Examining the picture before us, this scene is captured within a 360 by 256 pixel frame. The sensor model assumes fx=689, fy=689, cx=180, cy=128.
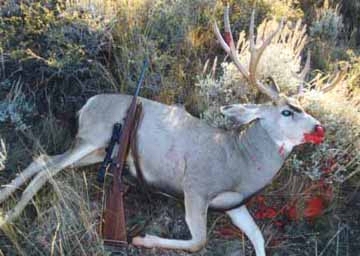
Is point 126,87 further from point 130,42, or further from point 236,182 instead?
point 236,182

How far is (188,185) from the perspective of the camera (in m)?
4.84

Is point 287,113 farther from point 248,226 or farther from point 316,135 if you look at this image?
point 248,226

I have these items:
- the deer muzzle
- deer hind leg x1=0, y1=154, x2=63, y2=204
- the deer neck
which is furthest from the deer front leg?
deer hind leg x1=0, y1=154, x2=63, y2=204

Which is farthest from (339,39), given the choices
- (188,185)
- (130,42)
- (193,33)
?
(188,185)

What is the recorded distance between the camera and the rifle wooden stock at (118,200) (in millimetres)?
4695

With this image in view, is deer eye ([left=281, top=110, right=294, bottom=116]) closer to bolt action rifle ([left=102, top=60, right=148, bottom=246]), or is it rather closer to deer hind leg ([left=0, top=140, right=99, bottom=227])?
bolt action rifle ([left=102, top=60, right=148, bottom=246])

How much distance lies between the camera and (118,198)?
4.77 metres

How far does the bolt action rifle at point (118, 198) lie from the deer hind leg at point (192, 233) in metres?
0.15

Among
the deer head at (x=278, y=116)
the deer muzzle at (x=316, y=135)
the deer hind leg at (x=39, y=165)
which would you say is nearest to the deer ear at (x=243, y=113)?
the deer head at (x=278, y=116)

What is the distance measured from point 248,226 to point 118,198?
0.98 m

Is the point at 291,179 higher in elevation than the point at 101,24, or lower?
lower

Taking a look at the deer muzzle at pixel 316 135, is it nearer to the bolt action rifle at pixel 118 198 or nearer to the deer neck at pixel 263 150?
the deer neck at pixel 263 150

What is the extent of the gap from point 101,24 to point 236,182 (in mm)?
2261

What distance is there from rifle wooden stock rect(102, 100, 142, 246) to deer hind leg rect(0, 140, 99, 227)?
0.87ft
